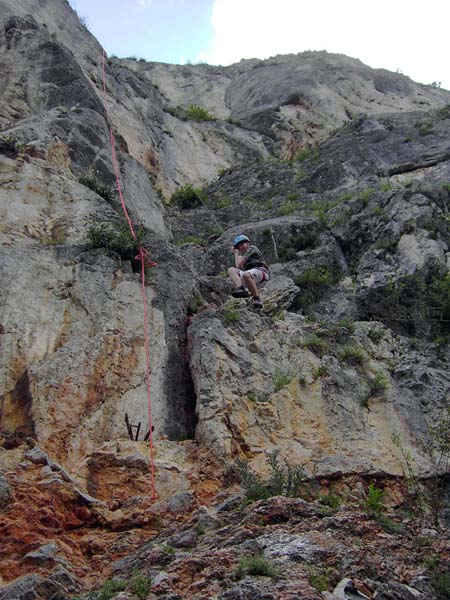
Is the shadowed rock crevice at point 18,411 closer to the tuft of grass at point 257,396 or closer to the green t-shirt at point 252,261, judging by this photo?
the tuft of grass at point 257,396

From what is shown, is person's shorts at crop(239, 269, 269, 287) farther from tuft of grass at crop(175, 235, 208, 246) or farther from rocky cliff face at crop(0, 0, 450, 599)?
tuft of grass at crop(175, 235, 208, 246)

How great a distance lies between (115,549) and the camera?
804 cm

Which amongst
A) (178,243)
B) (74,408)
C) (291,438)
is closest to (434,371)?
(291,438)

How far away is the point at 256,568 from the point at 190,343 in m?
5.75

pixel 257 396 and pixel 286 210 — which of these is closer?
pixel 257 396

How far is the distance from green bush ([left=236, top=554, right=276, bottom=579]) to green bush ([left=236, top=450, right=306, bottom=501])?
1.93 m

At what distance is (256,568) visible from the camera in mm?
6598

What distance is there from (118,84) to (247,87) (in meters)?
11.8

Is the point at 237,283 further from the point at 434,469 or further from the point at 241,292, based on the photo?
the point at 434,469

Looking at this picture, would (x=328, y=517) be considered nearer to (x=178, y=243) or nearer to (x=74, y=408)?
(x=74, y=408)

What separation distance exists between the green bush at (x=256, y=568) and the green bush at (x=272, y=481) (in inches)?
76.1

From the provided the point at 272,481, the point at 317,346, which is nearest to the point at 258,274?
the point at 317,346

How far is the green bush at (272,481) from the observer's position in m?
8.71

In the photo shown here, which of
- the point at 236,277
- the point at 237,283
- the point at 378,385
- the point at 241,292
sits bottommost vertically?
the point at 378,385
